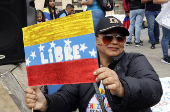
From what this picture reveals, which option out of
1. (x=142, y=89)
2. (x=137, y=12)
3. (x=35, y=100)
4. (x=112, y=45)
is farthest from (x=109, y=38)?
(x=137, y=12)

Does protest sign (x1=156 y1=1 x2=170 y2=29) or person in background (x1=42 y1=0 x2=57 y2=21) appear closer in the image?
protest sign (x1=156 y1=1 x2=170 y2=29)

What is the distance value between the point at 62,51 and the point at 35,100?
35 cm

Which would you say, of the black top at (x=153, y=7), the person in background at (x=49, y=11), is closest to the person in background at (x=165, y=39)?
the black top at (x=153, y=7)

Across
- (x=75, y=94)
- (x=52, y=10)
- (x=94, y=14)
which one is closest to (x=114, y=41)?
(x=75, y=94)

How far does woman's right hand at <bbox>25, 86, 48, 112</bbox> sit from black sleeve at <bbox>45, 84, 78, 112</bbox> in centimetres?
7

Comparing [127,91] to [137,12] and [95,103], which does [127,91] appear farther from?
[137,12]

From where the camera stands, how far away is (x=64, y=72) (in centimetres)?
130

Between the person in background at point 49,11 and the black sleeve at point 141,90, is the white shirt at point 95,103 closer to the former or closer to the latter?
the black sleeve at point 141,90

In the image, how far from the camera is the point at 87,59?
120cm

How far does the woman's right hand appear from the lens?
1292mm

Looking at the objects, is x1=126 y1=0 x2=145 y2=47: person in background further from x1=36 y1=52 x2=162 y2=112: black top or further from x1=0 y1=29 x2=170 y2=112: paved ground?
x1=36 y1=52 x2=162 y2=112: black top

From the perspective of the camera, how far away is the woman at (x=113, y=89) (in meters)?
1.12

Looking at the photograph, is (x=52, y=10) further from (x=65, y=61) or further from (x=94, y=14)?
(x=65, y=61)

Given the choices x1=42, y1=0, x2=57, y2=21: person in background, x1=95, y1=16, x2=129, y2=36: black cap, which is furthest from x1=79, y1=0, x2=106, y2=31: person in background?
x1=95, y1=16, x2=129, y2=36: black cap
